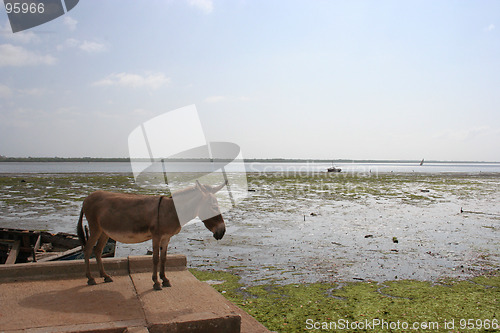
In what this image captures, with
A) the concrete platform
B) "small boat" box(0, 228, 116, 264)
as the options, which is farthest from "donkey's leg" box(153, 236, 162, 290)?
"small boat" box(0, 228, 116, 264)

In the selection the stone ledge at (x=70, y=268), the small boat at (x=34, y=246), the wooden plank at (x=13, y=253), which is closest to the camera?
the stone ledge at (x=70, y=268)

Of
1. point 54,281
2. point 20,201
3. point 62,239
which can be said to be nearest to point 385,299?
point 54,281

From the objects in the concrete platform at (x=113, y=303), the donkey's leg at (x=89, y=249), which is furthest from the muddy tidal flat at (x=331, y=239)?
the donkey's leg at (x=89, y=249)

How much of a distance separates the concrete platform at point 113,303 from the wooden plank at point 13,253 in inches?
198

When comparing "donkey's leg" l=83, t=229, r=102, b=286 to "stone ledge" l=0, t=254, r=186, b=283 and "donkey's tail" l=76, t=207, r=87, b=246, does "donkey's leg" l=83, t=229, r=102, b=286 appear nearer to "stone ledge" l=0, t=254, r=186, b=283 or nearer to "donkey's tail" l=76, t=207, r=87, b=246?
"donkey's tail" l=76, t=207, r=87, b=246

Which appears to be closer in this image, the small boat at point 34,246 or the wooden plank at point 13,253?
the small boat at point 34,246

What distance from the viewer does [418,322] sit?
7.16 m

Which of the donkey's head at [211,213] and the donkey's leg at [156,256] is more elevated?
the donkey's head at [211,213]

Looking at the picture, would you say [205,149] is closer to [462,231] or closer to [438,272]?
[438,272]

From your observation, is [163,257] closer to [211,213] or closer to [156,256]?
[156,256]

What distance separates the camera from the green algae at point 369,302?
7348mm

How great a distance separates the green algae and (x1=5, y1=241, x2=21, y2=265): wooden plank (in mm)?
5424

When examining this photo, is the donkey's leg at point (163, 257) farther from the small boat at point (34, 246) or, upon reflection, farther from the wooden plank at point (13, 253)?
the wooden plank at point (13, 253)

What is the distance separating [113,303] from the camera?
5.16 m
